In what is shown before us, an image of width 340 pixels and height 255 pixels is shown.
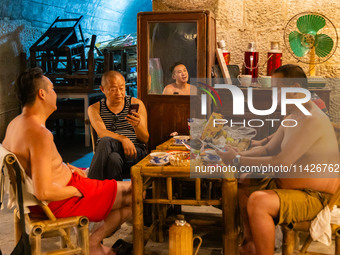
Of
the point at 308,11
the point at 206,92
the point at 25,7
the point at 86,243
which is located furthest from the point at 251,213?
the point at 25,7

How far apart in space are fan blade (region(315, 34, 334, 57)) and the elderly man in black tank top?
2069mm

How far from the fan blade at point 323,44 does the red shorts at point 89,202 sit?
2.81 meters

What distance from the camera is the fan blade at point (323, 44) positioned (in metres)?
4.48

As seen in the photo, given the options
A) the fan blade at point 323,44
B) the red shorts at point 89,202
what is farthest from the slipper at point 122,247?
the fan blade at point 323,44

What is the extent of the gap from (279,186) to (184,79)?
1.91 m

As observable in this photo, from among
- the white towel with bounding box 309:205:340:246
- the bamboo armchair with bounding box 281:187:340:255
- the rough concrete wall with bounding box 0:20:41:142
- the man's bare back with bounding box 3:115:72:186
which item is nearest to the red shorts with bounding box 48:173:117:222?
→ the man's bare back with bounding box 3:115:72:186

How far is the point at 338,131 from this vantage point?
10.8 feet

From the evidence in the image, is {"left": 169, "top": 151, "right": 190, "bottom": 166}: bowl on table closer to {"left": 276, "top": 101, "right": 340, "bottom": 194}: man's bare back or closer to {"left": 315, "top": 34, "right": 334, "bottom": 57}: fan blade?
{"left": 276, "top": 101, "right": 340, "bottom": 194}: man's bare back

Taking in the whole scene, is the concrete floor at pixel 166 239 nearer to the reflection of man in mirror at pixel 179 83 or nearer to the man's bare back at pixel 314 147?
the man's bare back at pixel 314 147

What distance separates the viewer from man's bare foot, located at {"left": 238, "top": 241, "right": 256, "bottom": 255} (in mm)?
3045

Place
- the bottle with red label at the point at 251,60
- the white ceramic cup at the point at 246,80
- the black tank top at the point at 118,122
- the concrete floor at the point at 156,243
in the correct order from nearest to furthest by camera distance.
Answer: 1. the concrete floor at the point at 156,243
2. the black tank top at the point at 118,122
3. the white ceramic cup at the point at 246,80
4. the bottle with red label at the point at 251,60

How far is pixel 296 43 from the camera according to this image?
179 inches

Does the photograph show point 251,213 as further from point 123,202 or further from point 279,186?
point 123,202

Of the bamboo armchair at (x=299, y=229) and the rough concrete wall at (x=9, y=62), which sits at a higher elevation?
the rough concrete wall at (x=9, y=62)
